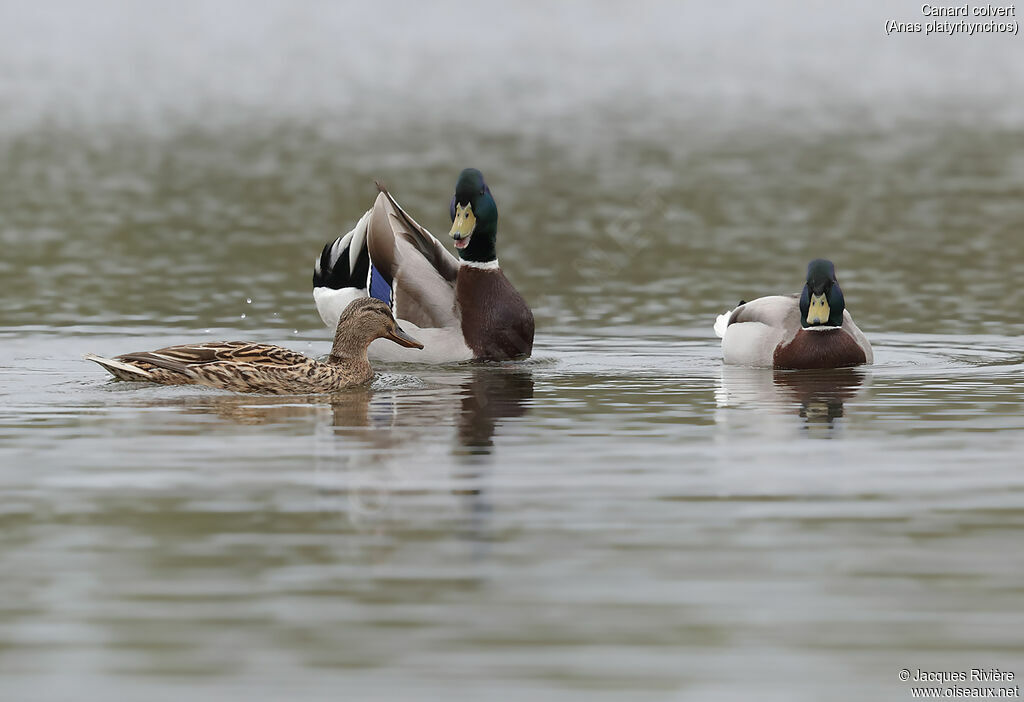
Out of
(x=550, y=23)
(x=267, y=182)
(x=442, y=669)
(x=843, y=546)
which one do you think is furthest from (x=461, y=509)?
(x=550, y=23)

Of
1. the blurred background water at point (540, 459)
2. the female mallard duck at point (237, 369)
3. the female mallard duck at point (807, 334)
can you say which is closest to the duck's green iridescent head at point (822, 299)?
the female mallard duck at point (807, 334)

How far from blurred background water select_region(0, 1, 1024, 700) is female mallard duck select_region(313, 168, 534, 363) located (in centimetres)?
46

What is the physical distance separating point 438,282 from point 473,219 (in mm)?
584

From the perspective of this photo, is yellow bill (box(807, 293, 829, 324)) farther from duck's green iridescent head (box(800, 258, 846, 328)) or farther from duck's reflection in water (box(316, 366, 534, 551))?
duck's reflection in water (box(316, 366, 534, 551))

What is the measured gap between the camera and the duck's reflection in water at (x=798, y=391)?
13.4 m

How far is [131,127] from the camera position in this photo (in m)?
53.9

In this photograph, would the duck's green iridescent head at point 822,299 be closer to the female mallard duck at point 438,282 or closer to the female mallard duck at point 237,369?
the female mallard duck at point 438,282

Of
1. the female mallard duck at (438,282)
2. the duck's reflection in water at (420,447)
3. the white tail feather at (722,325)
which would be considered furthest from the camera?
the white tail feather at (722,325)

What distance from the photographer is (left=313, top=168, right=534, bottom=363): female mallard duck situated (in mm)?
16781

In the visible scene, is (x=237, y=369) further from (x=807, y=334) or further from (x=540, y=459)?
(x=807, y=334)

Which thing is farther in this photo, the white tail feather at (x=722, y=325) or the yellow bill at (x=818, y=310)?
the white tail feather at (x=722, y=325)

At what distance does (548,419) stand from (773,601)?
505cm

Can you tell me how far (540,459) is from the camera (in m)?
11.4

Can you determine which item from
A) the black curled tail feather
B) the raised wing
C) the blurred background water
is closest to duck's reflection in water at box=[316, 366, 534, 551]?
the blurred background water
